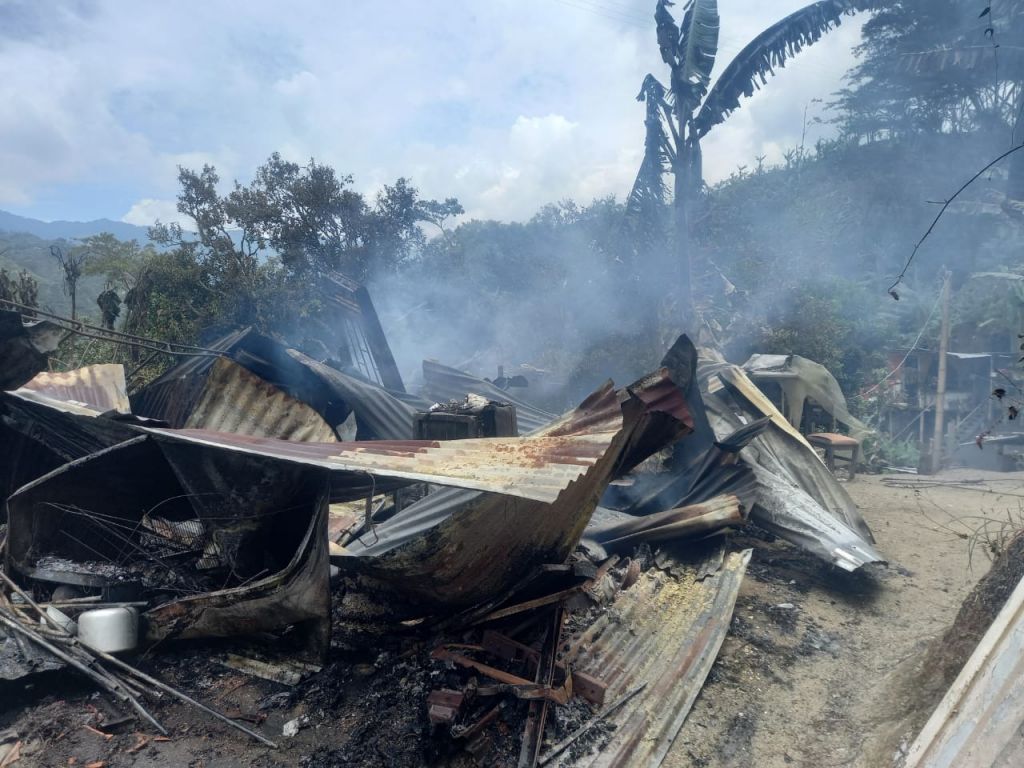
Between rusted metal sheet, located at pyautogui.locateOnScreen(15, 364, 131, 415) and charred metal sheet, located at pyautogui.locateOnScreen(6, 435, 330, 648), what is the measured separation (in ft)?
4.11

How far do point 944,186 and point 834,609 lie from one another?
16699 millimetres

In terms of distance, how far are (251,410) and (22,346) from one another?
2215 millimetres

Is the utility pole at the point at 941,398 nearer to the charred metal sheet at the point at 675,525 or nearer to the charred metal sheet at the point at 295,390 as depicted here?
the charred metal sheet at the point at 675,525

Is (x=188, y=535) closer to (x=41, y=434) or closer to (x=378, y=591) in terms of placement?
(x=378, y=591)

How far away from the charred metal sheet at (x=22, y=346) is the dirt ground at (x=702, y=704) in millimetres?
3353

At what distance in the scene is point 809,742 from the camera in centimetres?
312

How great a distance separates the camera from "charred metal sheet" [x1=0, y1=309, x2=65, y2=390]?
17.0ft

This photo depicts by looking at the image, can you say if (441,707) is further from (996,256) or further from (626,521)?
(996,256)

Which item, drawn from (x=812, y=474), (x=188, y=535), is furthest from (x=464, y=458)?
(x=812, y=474)

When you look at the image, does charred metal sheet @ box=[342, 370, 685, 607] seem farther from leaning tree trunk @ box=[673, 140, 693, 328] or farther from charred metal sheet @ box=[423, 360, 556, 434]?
→ leaning tree trunk @ box=[673, 140, 693, 328]

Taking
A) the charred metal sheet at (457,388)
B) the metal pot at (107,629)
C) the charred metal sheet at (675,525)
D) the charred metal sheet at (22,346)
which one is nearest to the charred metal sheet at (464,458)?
the metal pot at (107,629)

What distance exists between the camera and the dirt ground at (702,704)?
2877 millimetres

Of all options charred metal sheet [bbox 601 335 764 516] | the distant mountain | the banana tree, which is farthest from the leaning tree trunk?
the distant mountain

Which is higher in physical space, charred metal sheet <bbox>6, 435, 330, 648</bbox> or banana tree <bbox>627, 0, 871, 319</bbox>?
banana tree <bbox>627, 0, 871, 319</bbox>
